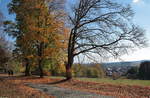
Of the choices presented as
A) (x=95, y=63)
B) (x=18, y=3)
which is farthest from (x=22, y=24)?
(x=95, y=63)

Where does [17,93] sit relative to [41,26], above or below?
below

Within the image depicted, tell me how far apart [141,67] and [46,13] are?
40.7 meters

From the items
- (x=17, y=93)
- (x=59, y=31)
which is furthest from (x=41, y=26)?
(x=17, y=93)

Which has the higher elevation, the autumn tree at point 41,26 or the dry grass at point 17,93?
the autumn tree at point 41,26

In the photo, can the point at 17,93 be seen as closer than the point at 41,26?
Yes

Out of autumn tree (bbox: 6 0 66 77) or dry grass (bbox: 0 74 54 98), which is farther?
autumn tree (bbox: 6 0 66 77)

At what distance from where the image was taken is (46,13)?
74.0 ft

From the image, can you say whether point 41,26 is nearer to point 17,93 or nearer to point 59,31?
point 59,31

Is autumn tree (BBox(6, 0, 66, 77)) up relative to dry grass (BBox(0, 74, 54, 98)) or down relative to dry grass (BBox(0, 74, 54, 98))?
up

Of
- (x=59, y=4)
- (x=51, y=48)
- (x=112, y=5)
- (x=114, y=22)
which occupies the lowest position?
(x=51, y=48)

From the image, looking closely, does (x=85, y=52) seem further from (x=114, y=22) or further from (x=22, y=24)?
(x=22, y=24)

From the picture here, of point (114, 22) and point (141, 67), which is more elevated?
point (114, 22)

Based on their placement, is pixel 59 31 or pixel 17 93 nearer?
pixel 17 93

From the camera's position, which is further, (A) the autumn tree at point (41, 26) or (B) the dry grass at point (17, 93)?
(A) the autumn tree at point (41, 26)
